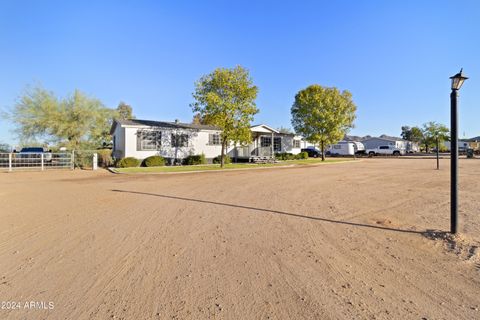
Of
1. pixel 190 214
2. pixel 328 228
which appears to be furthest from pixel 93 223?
pixel 328 228

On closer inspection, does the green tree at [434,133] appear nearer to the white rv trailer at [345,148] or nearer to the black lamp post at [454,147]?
the white rv trailer at [345,148]

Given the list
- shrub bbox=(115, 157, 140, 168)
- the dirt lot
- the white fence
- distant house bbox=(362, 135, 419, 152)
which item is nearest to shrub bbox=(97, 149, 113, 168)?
shrub bbox=(115, 157, 140, 168)

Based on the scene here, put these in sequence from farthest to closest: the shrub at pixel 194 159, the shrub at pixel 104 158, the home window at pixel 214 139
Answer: the home window at pixel 214 139 < the shrub at pixel 194 159 < the shrub at pixel 104 158

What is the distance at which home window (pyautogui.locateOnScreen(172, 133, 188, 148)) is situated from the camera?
24109 millimetres

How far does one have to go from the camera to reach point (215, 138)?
26.5m

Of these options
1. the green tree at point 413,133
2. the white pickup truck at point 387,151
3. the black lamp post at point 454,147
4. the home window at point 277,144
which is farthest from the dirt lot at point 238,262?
the green tree at point 413,133

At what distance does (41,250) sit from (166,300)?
2762mm

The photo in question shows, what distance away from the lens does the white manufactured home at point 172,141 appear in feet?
71.8

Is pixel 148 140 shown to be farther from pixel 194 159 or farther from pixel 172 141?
pixel 194 159

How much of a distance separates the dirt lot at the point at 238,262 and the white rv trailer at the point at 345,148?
41378 mm

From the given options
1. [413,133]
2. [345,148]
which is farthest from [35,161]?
[413,133]

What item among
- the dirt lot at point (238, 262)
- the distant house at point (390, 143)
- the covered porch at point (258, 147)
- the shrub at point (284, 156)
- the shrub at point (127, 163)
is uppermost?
the distant house at point (390, 143)

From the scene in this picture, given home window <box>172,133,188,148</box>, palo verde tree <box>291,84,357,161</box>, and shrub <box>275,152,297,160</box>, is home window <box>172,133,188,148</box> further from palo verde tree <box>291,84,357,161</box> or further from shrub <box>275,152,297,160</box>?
palo verde tree <box>291,84,357,161</box>

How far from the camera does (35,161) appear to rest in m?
19.6
